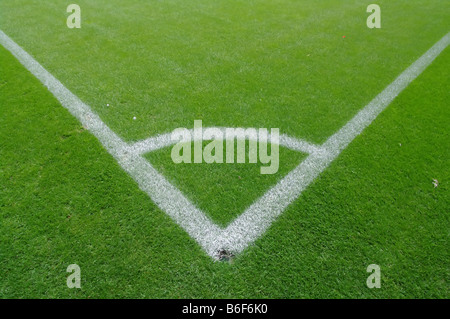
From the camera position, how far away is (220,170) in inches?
104

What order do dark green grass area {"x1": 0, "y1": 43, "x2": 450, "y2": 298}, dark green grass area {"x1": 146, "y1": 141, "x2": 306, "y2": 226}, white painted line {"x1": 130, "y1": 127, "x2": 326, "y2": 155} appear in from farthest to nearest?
white painted line {"x1": 130, "y1": 127, "x2": 326, "y2": 155} → dark green grass area {"x1": 146, "y1": 141, "x2": 306, "y2": 226} → dark green grass area {"x1": 0, "y1": 43, "x2": 450, "y2": 298}

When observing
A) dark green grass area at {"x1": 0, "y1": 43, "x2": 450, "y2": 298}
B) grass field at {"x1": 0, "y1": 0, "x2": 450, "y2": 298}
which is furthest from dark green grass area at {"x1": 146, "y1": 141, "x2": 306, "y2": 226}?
dark green grass area at {"x1": 0, "y1": 43, "x2": 450, "y2": 298}

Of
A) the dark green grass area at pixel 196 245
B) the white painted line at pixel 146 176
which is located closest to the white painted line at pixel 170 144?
the white painted line at pixel 146 176

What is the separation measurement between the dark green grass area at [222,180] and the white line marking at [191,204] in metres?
0.06

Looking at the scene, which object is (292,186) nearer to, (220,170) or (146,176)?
(220,170)

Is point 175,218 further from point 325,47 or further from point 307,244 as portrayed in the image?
point 325,47

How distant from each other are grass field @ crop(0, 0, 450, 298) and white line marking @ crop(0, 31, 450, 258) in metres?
0.07

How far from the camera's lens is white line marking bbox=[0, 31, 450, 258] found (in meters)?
2.19

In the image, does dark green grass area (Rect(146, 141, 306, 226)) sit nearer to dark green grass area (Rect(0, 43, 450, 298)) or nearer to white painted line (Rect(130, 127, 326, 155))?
white painted line (Rect(130, 127, 326, 155))

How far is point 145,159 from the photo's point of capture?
2719mm

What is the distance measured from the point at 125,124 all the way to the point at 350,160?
8.13ft

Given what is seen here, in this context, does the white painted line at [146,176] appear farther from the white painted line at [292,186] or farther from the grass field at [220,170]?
the white painted line at [292,186]

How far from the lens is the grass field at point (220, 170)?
6.48ft
